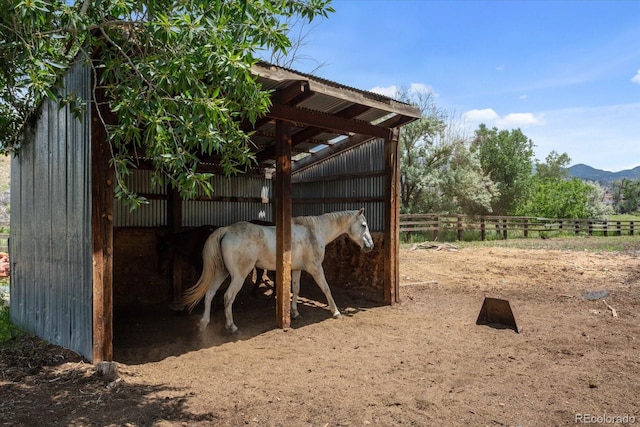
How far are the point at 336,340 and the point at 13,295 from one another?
4.82 metres

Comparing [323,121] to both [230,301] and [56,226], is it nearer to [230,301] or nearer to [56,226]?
[230,301]

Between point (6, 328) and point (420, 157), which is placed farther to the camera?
point (420, 157)

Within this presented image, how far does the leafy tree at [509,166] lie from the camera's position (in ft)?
96.2

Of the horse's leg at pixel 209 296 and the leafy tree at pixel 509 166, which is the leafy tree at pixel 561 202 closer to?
the leafy tree at pixel 509 166

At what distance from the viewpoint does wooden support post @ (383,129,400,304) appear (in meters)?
7.24

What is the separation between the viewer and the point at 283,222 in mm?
5871

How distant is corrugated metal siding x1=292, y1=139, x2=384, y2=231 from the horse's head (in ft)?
2.08

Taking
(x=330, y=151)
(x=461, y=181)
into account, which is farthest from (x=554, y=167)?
(x=330, y=151)

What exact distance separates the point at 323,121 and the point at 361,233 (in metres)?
1.98

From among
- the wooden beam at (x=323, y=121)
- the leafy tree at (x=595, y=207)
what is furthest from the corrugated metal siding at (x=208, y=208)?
the leafy tree at (x=595, y=207)

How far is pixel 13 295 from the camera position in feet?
20.1

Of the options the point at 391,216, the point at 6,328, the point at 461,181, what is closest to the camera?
the point at 6,328

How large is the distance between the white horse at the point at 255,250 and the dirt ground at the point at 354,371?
0.51 metres

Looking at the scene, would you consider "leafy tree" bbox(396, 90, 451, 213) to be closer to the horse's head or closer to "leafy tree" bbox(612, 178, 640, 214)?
the horse's head
